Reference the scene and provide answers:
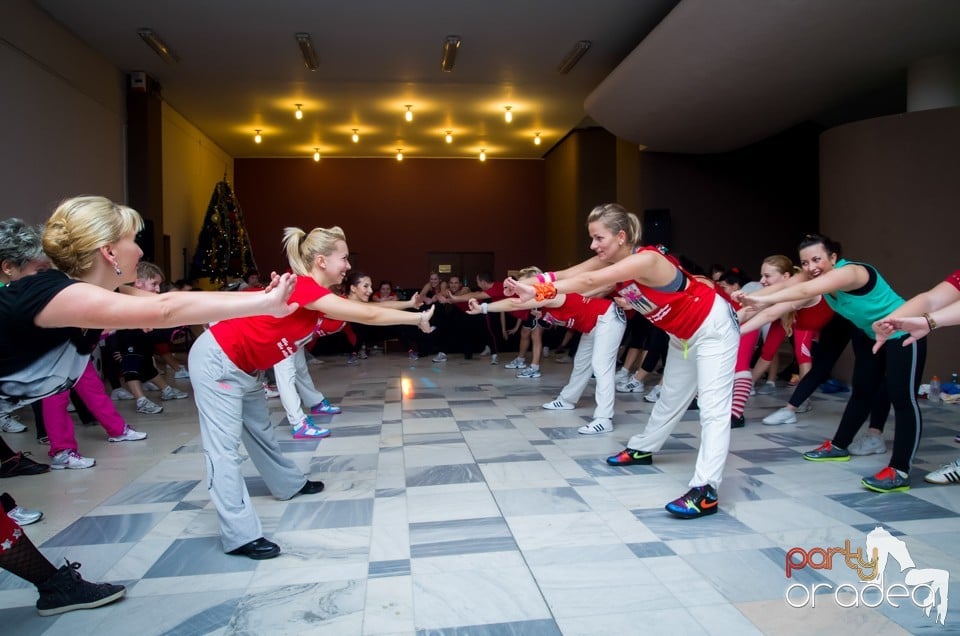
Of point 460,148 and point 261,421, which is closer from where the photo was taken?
point 261,421

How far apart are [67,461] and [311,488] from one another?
1933 millimetres

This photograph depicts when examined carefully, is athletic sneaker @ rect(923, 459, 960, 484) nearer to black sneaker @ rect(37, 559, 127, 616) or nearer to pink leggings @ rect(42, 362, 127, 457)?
black sneaker @ rect(37, 559, 127, 616)

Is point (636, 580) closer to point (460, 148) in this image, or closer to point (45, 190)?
point (45, 190)

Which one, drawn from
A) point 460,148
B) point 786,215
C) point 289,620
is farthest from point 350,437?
point 460,148

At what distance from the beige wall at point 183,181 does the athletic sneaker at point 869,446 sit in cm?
1134

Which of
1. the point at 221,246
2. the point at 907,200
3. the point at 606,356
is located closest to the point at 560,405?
the point at 606,356

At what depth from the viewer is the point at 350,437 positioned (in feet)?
17.9

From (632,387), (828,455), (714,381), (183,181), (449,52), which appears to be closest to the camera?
(714,381)

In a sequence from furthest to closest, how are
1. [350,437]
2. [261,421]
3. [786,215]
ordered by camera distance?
[786,215]
[350,437]
[261,421]

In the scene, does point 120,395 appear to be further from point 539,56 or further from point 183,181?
point 539,56

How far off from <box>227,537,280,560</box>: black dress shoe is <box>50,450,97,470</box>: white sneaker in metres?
2.25

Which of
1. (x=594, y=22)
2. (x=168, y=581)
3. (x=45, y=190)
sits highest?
(x=594, y=22)

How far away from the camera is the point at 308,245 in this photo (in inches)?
147

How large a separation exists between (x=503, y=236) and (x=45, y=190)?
11.4 metres
